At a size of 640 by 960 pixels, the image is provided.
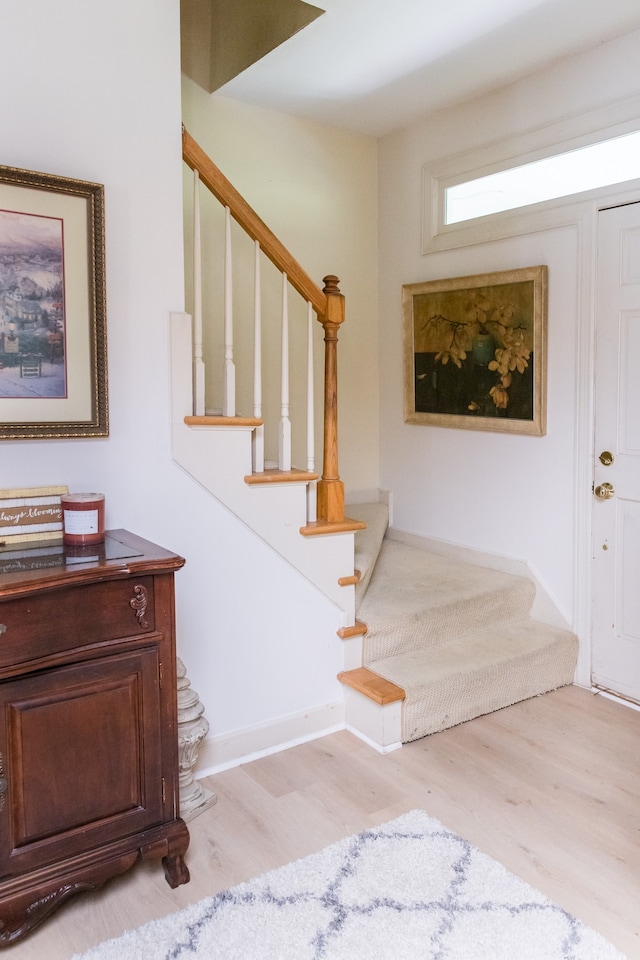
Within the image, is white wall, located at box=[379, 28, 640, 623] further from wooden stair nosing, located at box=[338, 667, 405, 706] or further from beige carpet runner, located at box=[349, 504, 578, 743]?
wooden stair nosing, located at box=[338, 667, 405, 706]

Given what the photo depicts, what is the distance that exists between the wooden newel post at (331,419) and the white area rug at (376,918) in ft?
4.02

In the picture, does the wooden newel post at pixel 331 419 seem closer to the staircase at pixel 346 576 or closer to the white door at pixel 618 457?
the staircase at pixel 346 576

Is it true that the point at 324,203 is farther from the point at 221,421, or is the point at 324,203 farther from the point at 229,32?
the point at 221,421

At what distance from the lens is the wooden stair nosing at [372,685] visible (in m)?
2.71

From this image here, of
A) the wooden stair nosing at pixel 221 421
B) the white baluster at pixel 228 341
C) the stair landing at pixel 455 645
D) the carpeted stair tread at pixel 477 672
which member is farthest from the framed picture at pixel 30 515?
the carpeted stair tread at pixel 477 672

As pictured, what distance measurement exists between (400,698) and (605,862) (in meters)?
0.86

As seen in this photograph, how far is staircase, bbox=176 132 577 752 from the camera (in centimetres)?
253

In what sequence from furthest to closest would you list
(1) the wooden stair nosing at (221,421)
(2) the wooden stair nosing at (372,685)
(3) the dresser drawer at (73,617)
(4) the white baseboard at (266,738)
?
1. (2) the wooden stair nosing at (372,685)
2. (4) the white baseboard at (266,738)
3. (1) the wooden stair nosing at (221,421)
4. (3) the dresser drawer at (73,617)

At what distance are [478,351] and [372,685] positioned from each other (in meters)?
1.77

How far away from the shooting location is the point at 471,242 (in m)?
3.68

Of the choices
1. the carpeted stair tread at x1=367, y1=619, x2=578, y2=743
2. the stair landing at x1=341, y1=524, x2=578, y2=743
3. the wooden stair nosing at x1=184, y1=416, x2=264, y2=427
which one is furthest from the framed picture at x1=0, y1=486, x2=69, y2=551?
the carpeted stair tread at x1=367, y1=619, x2=578, y2=743

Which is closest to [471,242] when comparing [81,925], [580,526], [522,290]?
[522,290]

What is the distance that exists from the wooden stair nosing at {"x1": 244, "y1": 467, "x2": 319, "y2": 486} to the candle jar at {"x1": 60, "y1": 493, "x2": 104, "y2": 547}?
0.64 m

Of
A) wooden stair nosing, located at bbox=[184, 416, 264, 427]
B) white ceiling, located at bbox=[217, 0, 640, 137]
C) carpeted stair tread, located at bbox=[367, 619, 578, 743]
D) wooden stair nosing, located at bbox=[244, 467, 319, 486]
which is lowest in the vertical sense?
carpeted stair tread, located at bbox=[367, 619, 578, 743]
